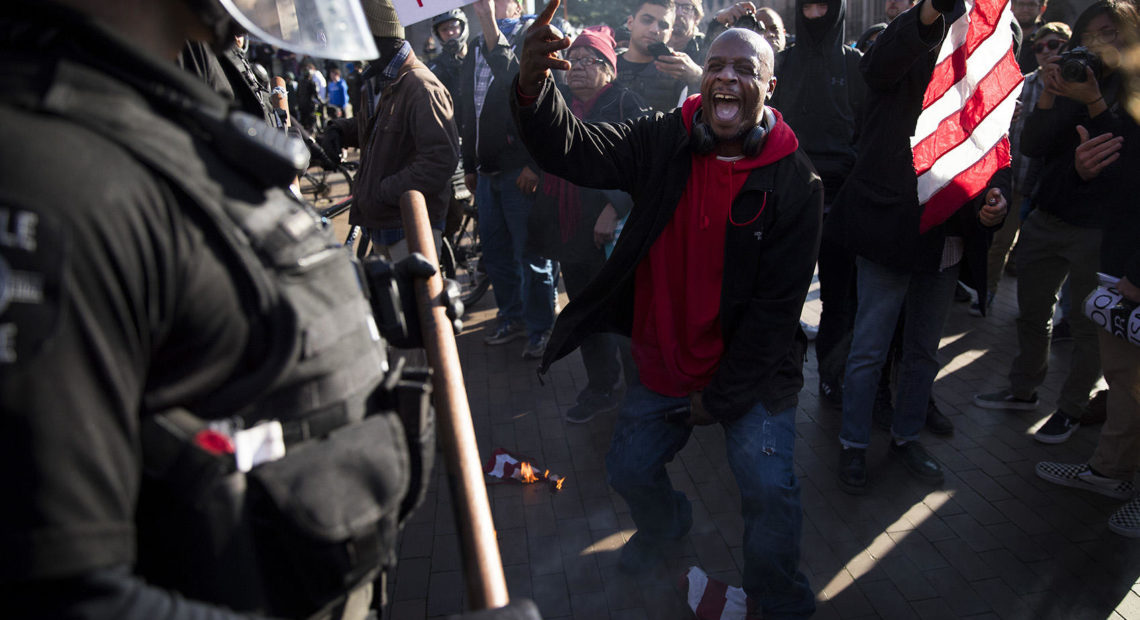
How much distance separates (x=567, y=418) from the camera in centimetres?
457

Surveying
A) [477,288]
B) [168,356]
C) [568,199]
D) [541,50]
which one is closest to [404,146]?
[568,199]

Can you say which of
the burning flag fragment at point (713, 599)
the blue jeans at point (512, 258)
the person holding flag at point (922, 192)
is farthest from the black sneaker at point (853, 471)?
the blue jeans at point (512, 258)

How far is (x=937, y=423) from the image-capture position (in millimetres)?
4391

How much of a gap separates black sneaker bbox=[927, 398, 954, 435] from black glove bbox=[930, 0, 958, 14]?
232 cm

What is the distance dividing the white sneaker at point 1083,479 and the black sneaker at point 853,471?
0.91 m

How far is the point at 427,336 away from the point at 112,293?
94 cm

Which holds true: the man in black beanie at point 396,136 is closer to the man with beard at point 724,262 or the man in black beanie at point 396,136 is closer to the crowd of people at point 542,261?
the crowd of people at point 542,261

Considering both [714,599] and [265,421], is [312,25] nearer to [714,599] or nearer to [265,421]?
[265,421]

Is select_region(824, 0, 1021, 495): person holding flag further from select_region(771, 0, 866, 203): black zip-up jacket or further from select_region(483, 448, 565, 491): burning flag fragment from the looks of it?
select_region(483, 448, 565, 491): burning flag fragment

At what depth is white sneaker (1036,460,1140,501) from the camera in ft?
12.1

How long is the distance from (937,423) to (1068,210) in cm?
134

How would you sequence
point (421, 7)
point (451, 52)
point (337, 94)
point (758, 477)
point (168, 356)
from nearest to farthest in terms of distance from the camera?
point (168, 356), point (758, 477), point (421, 7), point (451, 52), point (337, 94)

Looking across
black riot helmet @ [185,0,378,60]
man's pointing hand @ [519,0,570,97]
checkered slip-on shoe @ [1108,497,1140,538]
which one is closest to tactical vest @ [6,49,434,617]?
black riot helmet @ [185,0,378,60]

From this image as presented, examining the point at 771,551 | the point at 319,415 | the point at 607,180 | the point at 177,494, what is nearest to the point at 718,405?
the point at 771,551
